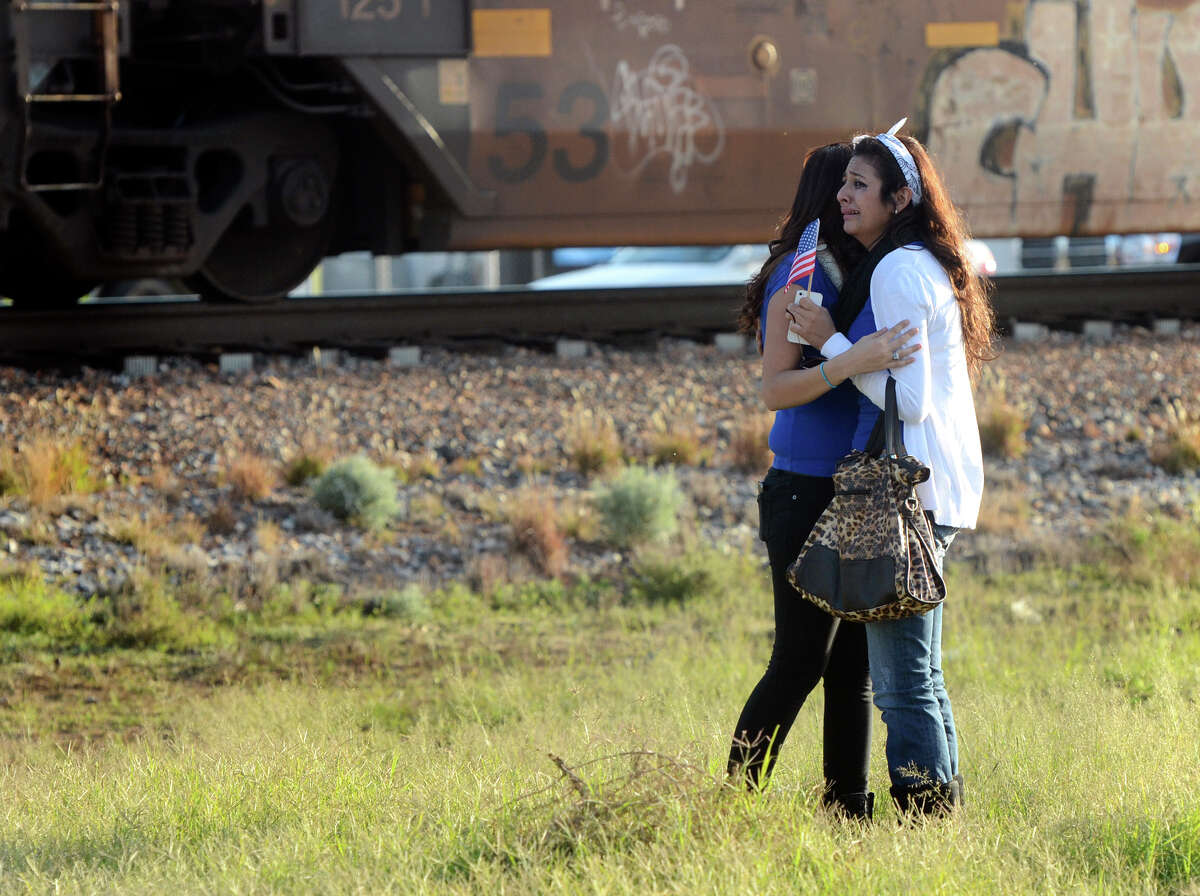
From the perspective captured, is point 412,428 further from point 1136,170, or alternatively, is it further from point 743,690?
point 1136,170

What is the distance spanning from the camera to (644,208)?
10570mm

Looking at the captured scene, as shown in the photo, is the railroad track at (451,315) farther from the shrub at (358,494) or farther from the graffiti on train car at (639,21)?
the shrub at (358,494)

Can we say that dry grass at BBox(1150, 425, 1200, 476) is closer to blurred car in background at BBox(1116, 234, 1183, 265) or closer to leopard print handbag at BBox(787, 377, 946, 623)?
leopard print handbag at BBox(787, 377, 946, 623)

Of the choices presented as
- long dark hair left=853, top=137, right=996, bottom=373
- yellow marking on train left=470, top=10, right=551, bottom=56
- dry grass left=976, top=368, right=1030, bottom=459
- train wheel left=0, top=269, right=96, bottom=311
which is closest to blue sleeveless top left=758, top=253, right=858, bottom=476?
long dark hair left=853, top=137, right=996, bottom=373

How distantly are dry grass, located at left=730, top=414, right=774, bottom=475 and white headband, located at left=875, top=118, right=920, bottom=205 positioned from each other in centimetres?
504

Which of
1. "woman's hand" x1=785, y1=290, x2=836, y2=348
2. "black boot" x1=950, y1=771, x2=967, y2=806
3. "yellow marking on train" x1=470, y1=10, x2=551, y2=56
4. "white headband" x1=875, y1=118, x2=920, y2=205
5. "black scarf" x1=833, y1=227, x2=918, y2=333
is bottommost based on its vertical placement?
"black boot" x1=950, y1=771, x2=967, y2=806

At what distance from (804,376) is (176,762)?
2361 mm

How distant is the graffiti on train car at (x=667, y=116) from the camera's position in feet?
34.0

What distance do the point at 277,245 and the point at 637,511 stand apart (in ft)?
14.5

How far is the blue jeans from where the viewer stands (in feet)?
11.9

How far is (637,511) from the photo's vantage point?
767 cm

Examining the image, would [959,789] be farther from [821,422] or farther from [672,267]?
[672,267]

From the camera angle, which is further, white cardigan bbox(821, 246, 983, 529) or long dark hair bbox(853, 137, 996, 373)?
long dark hair bbox(853, 137, 996, 373)

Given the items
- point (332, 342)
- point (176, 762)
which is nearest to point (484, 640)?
point (176, 762)
